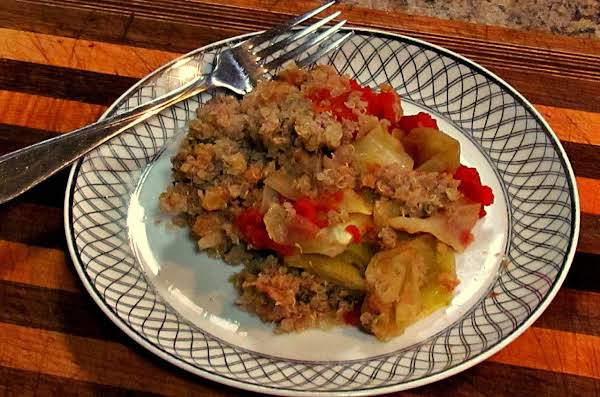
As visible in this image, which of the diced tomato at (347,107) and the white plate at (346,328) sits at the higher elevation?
the diced tomato at (347,107)

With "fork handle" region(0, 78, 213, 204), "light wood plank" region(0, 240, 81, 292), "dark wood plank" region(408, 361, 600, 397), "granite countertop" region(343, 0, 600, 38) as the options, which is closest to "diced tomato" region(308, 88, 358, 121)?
"fork handle" region(0, 78, 213, 204)

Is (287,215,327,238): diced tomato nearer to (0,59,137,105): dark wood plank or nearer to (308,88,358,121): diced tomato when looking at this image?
(308,88,358,121): diced tomato

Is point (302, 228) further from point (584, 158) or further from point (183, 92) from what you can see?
point (584, 158)

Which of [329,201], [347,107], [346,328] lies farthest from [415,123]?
[346,328]

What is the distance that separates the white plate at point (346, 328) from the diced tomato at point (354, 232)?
0.26 meters

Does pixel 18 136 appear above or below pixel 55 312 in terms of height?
above

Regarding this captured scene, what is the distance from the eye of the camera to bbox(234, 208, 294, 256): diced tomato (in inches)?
74.6

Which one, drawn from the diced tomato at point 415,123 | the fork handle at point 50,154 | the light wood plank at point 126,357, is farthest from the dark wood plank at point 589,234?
the fork handle at point 50,154

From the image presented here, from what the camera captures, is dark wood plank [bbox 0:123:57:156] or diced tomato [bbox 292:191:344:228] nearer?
diced tomato [bbox 292:191:344:228]

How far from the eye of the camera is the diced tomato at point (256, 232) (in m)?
1.90

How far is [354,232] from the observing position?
186 centimetres

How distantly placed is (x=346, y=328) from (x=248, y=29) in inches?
61.8

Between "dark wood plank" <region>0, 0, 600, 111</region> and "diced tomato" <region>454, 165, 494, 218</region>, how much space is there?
84 centimetres

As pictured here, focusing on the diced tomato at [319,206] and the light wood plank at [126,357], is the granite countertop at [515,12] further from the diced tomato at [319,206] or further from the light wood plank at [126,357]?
the light wood plank at [126,357]
